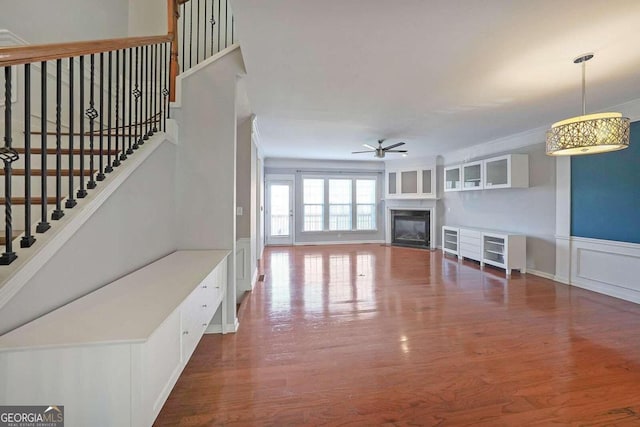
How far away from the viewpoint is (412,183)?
8.14 meters

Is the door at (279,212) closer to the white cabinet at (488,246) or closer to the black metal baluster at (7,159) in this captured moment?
the white cabinet at (488,246)

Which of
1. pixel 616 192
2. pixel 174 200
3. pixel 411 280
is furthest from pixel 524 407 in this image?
pixel 616 192

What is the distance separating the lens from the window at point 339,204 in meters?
8.64

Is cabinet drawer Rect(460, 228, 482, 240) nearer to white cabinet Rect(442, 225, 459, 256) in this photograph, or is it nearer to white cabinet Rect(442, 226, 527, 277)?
white cabinet Rect(442, 226, 527, 277)

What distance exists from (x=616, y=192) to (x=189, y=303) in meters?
5.55

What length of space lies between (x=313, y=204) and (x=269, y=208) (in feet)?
4.46

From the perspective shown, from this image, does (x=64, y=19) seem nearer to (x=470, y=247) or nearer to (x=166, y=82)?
(x=166, y=82)

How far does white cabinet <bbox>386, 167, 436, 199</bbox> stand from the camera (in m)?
7.78

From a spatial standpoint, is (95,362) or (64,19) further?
(64,19)

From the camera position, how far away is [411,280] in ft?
15.7

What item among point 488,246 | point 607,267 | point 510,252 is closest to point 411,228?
point 488,246

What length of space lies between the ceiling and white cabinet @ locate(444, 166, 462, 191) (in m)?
2.21

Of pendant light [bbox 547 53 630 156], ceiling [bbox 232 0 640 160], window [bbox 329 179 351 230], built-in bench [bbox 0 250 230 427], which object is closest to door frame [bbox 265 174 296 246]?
window [bbox 329 179 351 230]

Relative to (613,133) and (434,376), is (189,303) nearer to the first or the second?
(434,376)
